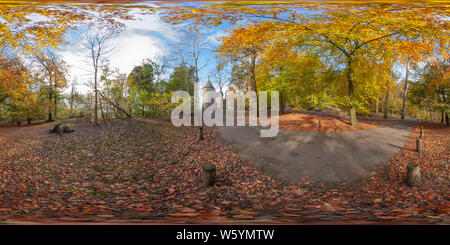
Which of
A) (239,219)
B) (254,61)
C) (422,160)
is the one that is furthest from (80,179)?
(422,160)

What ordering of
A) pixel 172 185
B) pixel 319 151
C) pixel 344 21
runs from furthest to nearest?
pixel 344 21 → pixel 319 151 → pixel 172 185

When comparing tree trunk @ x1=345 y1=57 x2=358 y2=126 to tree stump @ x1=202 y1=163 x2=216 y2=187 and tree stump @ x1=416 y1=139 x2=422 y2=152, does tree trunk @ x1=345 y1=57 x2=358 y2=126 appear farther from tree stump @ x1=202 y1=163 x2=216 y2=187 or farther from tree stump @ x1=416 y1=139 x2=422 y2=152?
tree stump @ x1=202 y1=163 x2=216 y2=187

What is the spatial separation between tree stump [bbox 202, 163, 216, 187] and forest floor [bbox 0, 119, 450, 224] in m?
0.04

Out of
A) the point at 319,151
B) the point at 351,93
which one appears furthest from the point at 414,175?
the point at 351,93

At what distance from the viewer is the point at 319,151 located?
42.7 inches

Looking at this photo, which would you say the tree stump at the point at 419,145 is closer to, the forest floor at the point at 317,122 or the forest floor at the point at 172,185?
the forest floor at the point at 172,185

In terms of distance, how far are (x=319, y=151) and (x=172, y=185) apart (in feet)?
3.09

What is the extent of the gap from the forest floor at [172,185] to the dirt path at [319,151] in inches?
2.0

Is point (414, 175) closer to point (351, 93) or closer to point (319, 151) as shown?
point (319, 151)

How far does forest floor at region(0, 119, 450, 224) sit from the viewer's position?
84cm

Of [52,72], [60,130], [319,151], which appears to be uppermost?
[52,72]
